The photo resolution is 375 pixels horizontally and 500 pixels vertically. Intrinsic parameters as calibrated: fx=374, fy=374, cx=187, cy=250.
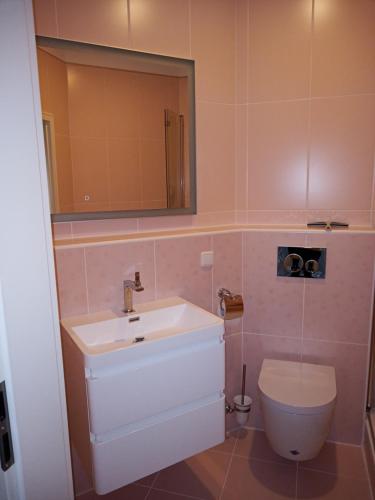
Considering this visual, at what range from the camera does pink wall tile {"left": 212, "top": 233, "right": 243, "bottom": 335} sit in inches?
80.6

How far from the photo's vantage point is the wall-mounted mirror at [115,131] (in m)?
1.63

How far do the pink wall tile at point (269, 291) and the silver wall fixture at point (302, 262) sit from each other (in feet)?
0.10

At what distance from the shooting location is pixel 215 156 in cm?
206

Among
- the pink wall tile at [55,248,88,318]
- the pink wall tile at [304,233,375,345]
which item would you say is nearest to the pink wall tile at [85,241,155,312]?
the pink wall tile at [55,248,88,318]

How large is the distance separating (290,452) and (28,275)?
163 cm

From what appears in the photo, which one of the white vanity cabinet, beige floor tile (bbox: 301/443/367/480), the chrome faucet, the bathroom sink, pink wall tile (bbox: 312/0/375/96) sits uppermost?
pink wall tile (bbox: 312/0/375/96)

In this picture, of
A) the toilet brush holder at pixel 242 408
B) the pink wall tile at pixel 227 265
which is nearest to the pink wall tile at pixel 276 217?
the pink wall tile at pixel 227 265

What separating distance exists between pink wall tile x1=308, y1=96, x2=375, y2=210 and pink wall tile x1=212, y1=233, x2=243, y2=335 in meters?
0.51

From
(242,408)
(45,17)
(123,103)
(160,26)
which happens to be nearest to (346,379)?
(242,408)

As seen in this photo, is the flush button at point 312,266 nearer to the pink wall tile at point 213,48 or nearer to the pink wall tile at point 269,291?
the pink wall tile at point 269,291

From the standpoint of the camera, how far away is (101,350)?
52.6 inches

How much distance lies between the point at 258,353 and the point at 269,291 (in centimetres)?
39

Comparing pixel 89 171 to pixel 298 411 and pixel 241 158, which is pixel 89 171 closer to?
pixel 241 158

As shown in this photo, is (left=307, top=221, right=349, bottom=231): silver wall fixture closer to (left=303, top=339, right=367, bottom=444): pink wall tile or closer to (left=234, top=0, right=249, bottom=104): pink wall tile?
(left=303, top=339, right=367, bottom=444): pink wall tile
